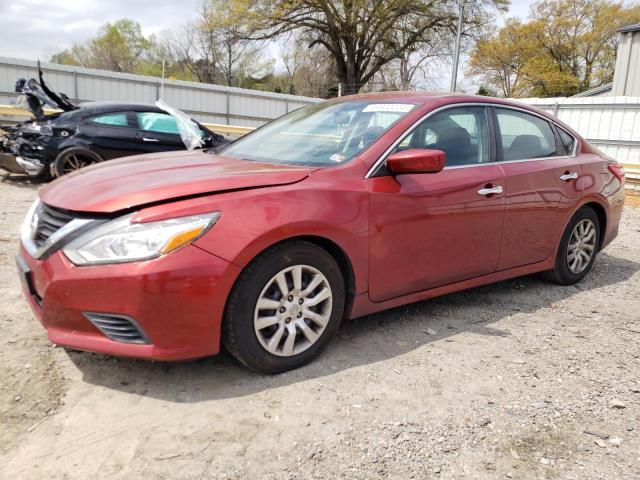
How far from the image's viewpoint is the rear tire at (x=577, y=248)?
4.53 meters

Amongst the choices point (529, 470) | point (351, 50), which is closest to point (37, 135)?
point (529, 470)

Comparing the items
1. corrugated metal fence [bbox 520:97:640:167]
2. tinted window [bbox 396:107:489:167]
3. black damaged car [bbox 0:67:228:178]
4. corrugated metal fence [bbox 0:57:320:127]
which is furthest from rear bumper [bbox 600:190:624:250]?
corrugated metal fence [bbox 0:57:320:127]

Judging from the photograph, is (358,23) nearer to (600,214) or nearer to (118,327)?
(600,214)

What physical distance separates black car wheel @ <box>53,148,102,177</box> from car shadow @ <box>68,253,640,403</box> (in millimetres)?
5519

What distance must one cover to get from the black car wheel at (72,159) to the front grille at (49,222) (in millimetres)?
5447

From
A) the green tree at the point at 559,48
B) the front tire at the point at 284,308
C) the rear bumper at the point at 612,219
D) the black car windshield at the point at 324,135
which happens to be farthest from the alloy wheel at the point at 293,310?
the green tree at the point at 559,48

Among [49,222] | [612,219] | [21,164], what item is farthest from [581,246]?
[21,164]

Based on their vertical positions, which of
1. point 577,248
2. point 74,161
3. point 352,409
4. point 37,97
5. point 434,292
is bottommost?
point 352,409

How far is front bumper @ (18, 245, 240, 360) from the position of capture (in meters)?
2.39

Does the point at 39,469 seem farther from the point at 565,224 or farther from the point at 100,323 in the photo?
the point at 565,224

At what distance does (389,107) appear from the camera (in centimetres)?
356

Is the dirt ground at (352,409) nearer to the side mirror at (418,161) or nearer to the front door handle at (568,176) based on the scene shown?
the side mirror at (418,161)

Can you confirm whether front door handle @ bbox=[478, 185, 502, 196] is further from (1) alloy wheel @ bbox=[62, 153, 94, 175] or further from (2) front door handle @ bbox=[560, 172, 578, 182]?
(1) alloy wheel @ bbox=[62, 153, 94, 175]

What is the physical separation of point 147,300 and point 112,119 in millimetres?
6531
